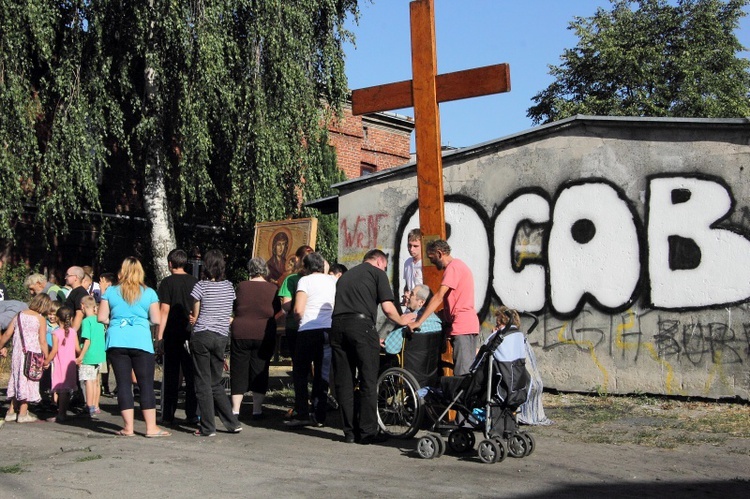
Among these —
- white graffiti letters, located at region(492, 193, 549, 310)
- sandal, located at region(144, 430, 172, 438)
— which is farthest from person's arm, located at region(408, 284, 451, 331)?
white graffiti letters, located at region(492, 193, 549, 310)

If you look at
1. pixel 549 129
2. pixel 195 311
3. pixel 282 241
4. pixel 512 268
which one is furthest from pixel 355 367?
pixel 282 241

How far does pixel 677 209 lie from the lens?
11508 mm

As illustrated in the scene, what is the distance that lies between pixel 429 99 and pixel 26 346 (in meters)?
5.20

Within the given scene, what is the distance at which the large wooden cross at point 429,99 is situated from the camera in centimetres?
980

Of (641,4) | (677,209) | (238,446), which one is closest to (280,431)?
(238,446)

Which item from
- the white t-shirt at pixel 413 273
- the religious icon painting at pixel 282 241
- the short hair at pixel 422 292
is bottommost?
the short hair at pixel 422 292

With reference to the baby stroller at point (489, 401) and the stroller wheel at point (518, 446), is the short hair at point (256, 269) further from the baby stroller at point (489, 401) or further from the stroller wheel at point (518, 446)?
the stroller wheel at point (518, 446)

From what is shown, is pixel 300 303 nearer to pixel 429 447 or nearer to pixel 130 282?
pixel 130 282

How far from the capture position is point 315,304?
1002cm

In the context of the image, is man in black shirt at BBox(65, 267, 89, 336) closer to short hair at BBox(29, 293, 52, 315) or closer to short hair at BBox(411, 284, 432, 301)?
short hair at BBox(29, 293, 52, 315)

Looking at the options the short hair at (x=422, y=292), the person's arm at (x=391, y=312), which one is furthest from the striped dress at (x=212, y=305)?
the short hair at (x=422, y=292)

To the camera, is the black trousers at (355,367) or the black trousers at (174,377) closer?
the black trousers at (355,367)

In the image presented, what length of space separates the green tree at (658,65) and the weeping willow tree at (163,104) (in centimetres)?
2028

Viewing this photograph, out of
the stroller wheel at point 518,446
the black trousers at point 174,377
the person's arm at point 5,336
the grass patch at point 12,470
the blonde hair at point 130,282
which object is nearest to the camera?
the grass patch at point 12,470
